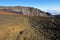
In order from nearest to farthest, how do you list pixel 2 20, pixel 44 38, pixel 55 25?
pixel 44 38
pixel 55 25
pixel 2 20

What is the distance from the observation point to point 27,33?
1673 cm

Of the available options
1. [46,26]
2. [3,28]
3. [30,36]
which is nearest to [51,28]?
[46,26]

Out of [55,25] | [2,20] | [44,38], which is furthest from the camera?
[2,20]

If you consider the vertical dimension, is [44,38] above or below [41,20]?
below

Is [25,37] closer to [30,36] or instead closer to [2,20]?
[30,36]

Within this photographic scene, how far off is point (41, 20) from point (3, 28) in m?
3.73

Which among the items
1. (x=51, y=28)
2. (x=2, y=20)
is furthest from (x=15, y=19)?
(x=51, y=28)

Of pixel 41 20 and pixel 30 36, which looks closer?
pixel 30 36

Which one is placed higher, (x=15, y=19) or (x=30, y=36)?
(x=15, y=19)

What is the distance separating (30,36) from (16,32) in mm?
1405

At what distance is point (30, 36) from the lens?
16.5 metres

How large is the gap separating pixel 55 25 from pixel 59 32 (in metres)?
0.94

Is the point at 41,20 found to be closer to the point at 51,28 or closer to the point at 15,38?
the point at 51,28

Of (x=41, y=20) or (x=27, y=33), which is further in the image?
(x=41, y=20)
